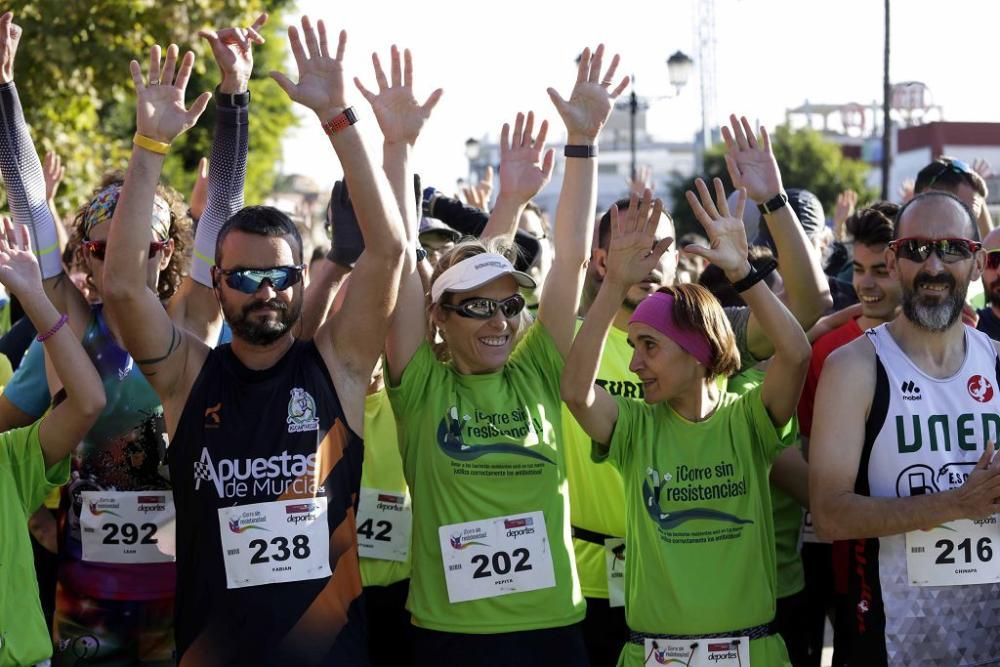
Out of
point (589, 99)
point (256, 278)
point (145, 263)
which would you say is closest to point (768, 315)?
point (589, 99)

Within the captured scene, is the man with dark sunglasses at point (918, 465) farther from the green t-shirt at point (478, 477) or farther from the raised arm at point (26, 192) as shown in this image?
the raised arm at point (26, 192)

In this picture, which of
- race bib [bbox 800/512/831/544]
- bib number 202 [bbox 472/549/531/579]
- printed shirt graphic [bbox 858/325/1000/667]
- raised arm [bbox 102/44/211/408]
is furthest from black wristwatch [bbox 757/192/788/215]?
raised arm [bbox 102/44/211/408]

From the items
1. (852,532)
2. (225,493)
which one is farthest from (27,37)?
(852,532)

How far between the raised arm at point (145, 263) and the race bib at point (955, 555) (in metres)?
2.37

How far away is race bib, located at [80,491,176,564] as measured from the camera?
14.7ft

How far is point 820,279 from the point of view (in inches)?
184

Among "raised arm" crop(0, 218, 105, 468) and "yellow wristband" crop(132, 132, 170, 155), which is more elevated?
"yellow wristband" crop(132, 132, 170, 155)

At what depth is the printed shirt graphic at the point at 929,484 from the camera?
13.5 feet

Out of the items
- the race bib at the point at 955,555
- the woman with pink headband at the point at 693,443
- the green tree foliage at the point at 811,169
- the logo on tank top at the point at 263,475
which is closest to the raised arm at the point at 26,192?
the logo on tank top at the point at 263,475

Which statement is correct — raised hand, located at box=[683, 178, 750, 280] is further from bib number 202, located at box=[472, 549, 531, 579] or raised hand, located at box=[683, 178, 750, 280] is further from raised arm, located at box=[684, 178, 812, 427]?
bib number 202, located at box=[472, 549, 531, 579]

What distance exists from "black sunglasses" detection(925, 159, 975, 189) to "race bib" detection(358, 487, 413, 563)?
363cm

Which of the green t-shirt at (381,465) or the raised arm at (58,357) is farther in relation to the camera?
the green t-shirt at (381,465)

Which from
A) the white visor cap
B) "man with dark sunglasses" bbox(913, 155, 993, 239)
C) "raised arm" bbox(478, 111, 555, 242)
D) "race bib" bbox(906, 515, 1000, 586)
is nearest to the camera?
"race bib" bbox(906, 515, 1000, 586)

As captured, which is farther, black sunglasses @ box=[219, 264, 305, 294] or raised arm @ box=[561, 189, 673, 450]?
raised arm @ box=[561, 189, 673, 450]
